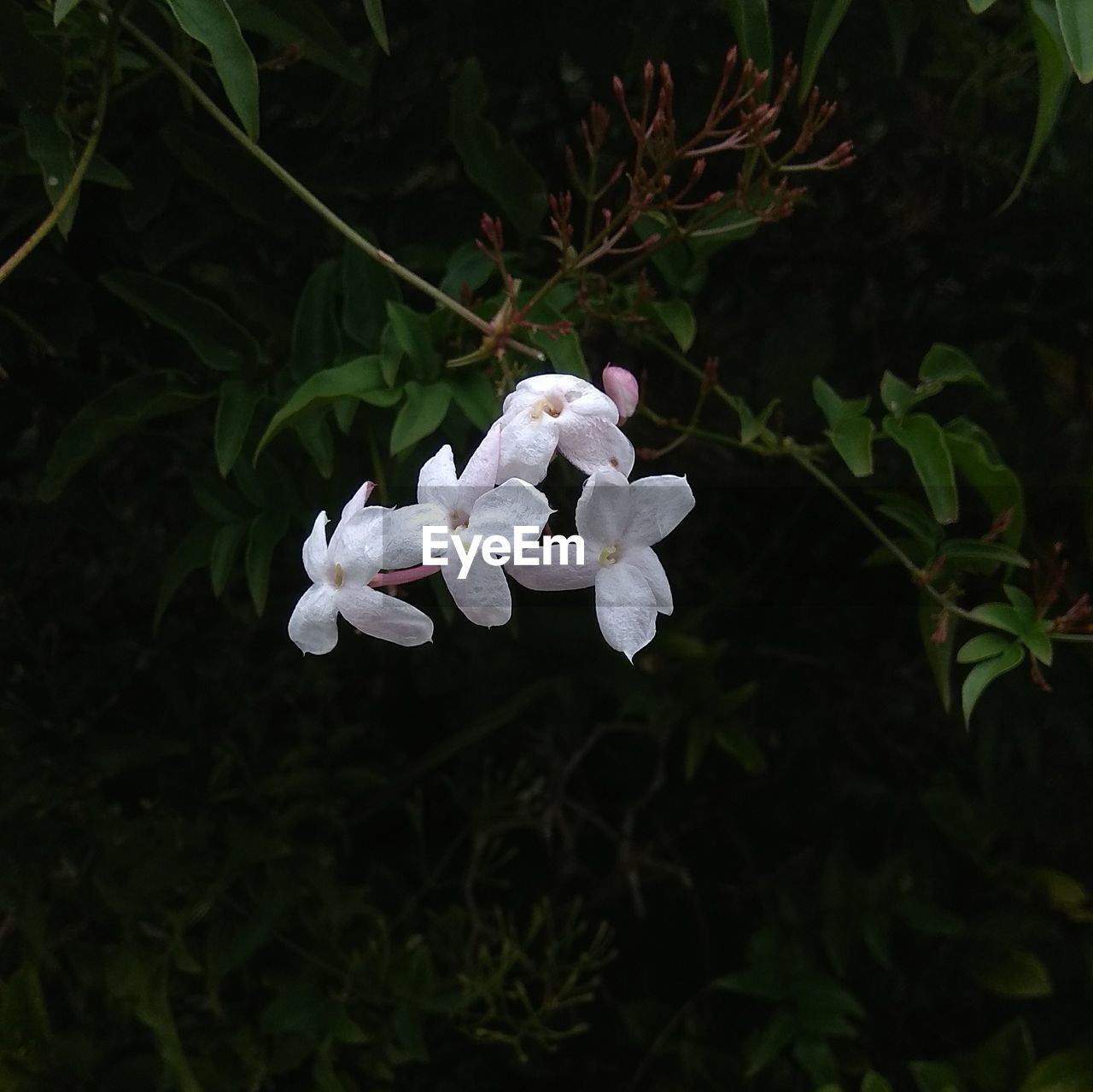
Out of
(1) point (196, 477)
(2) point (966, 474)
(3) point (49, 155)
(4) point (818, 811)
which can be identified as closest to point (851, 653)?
(4) point (818, 811)

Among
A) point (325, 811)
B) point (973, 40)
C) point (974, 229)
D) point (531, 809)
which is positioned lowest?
point (531, 809)

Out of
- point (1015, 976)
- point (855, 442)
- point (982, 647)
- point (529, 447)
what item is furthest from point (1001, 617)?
point (1015, 976)

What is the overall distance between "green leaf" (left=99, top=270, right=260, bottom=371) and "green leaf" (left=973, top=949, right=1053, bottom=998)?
3.34ft

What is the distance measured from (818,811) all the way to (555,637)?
42 centimetres

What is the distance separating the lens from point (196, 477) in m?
0.85

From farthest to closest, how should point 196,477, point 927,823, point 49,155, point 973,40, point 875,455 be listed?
1. point 927,823
2. point 875,455
3. point 973,40
4. point 196,477
5. point 49,155

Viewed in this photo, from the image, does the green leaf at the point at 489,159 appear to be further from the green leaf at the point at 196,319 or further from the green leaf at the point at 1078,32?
the green leaf at the point at 1078,32

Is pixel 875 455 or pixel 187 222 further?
pixel 875 455

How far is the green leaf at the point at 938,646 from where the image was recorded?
2.51 feet

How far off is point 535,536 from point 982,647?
398 mm

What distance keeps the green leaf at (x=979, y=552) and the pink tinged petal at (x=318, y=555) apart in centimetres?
46

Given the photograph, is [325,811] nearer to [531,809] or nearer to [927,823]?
[531,809]

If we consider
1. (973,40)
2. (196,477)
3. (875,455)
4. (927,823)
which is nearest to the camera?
(196,477)
